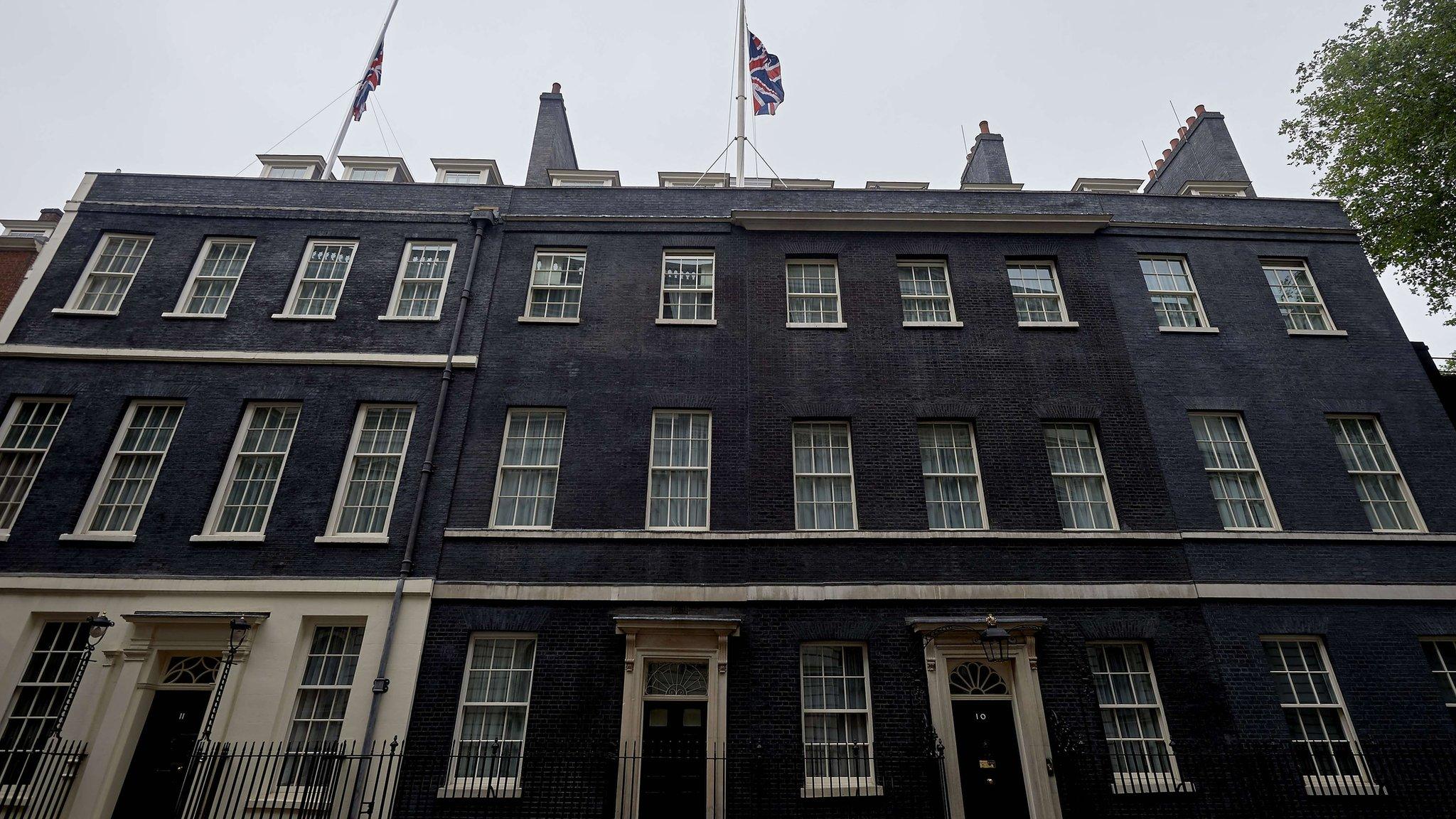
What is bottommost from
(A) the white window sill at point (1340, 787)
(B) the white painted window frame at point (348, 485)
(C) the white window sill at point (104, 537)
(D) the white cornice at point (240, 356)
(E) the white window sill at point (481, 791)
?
(E) the white window sill at point (481, 791)

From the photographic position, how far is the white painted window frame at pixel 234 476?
12.1m

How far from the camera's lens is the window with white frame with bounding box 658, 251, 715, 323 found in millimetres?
14672

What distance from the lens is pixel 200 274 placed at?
1480 centimetres

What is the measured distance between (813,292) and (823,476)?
4.37 meters

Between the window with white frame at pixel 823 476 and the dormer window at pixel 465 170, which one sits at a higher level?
the dormer window at pixel 465 170

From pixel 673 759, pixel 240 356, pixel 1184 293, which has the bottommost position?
pixel 673 759

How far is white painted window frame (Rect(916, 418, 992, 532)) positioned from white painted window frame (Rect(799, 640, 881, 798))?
300 centimetres

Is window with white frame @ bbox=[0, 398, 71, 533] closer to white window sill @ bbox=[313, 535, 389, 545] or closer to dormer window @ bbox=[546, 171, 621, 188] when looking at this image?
white window sill @ bbox=[313, 535, 389, 545]

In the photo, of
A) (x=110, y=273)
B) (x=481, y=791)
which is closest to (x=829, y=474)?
(x=481, y=791)

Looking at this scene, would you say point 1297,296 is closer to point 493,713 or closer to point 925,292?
point 925,292

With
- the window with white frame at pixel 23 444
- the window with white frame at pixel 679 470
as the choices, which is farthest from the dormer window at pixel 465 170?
the window with white frame at pixel 23 444

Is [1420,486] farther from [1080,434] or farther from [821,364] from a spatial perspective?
[821,364]

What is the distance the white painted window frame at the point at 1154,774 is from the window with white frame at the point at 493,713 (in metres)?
9.78

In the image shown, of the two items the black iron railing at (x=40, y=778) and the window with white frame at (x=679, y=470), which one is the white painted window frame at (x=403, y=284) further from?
the black iron railing at (x=40, y=778)
